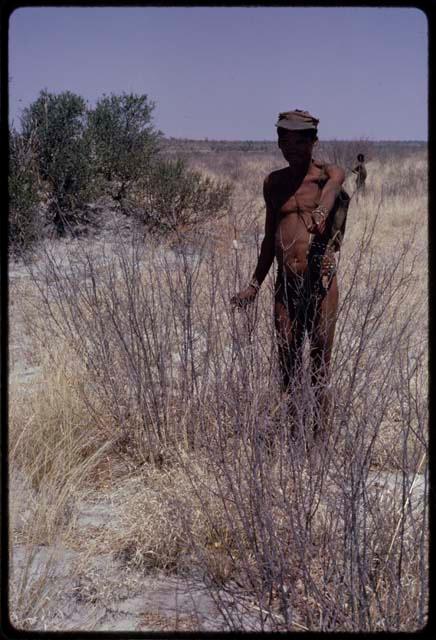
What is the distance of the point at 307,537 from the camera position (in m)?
2.33

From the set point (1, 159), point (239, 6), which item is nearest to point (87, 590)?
point (1, 159)

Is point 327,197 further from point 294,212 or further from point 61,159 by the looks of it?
point 61,159

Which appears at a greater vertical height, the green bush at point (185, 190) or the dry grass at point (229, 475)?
the green bush at point (185, 190)

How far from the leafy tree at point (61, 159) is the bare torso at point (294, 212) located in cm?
731

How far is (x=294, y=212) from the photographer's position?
3580 millimetres

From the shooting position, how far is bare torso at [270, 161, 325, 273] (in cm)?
355

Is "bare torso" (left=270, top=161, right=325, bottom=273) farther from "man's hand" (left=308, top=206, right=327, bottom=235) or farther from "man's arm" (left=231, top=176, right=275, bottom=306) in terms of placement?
"man's hand" (left=308, top=206, right=327, bottom=235)

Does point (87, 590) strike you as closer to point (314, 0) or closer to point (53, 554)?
point (53, 554)

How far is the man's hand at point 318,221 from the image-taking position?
10.5 ft

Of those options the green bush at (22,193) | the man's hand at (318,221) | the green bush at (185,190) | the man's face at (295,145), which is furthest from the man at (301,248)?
the green bush at (185,190)

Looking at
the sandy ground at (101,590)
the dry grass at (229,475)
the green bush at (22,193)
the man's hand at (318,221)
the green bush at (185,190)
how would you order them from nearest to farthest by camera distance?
1. the dry grass at (229,475)
2. the sandy ground at (101,590)
3. the man's hand at (318,221)
4. the green bush at (22,193)
5. the green bush at (185,190)

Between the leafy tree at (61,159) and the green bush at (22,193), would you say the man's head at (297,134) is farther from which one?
the leafy tree at (61,159)

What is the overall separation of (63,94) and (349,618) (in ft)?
36.9

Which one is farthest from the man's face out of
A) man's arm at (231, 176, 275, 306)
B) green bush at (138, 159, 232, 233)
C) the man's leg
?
green bush at (138, 159, 232, 233)
